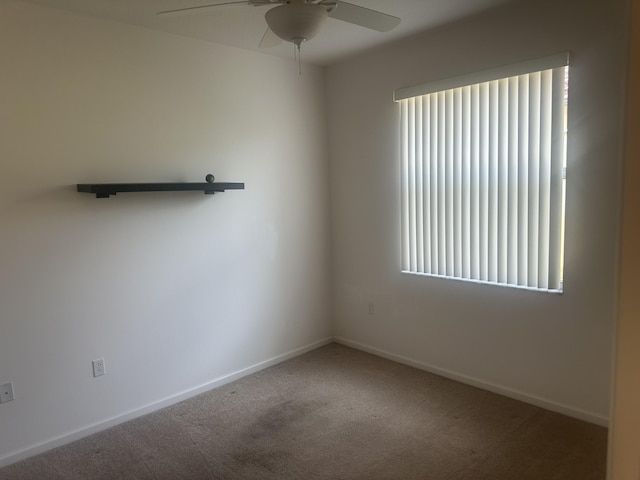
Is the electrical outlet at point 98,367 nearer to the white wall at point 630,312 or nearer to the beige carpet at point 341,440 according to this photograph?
the beige carpet at point 341,440

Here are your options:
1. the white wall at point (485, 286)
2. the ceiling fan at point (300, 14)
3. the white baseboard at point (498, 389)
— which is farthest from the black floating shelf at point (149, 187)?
the white baseboard at point (498, 389)

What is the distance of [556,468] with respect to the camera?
89.0 inches

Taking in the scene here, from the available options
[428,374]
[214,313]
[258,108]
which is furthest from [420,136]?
[214,313]

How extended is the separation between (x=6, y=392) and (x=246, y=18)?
2563 millimetres

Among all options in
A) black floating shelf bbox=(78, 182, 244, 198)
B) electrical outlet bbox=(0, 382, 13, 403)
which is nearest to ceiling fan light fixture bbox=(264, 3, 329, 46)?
black floating shelf bbox=(78, 182, 244, 198)

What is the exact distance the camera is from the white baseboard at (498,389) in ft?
8.84

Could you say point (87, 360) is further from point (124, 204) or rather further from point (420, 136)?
point (420, 136)

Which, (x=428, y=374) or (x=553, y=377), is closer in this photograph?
(x=553, y=377)

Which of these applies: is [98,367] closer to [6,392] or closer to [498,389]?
[6,392]

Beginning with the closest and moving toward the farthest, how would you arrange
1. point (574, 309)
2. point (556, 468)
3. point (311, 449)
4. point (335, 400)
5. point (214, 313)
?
1. point (556, 468)
2. point (311, 449)
3. point (574, 309)
4. point (335, 400)
5. point (214, 313)

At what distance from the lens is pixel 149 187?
2740 millimetres

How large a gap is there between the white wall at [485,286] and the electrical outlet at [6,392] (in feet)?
8.41

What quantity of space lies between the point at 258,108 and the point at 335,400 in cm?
227

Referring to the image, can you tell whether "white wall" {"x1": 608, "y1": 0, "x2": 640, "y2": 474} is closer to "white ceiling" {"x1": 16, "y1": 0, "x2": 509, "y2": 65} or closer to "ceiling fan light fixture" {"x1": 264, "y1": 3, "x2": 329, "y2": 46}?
"ceiling fan light fixture" {"x1": 264, "y1": 3, "x2": 329, "y2": 46}
